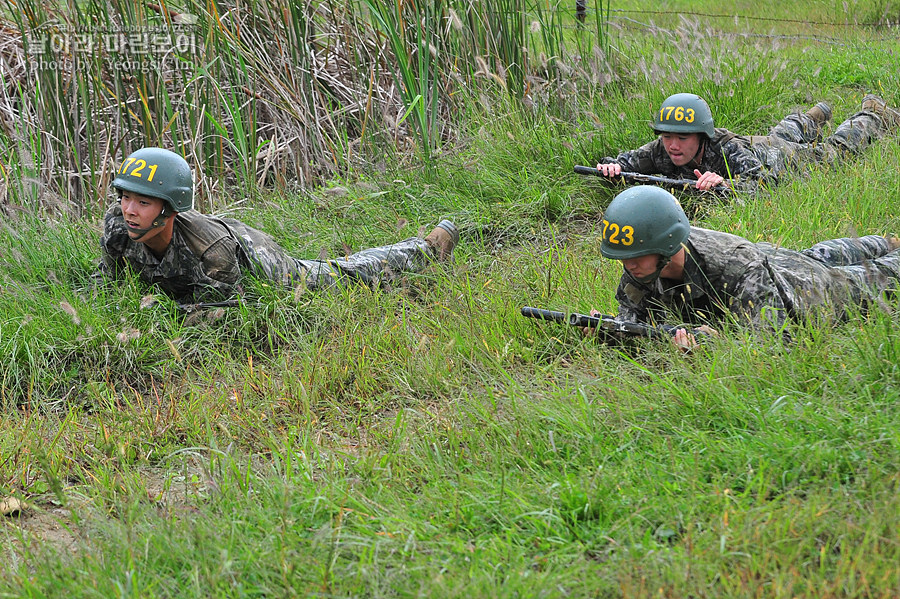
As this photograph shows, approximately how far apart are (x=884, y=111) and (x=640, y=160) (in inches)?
80.1

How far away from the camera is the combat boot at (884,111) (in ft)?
21.3

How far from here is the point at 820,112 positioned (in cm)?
684

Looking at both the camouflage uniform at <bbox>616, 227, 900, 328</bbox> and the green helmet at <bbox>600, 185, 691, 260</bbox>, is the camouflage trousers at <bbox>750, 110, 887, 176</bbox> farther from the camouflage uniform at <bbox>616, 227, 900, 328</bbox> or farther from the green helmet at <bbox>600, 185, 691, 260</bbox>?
the green helmet at <bbox>600, 185, 691, 260</bbox>

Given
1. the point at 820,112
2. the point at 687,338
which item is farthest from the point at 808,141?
the point at 687,338

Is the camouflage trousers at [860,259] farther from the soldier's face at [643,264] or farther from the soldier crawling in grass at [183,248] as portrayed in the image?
the soldier crawling in grass at [183,248]

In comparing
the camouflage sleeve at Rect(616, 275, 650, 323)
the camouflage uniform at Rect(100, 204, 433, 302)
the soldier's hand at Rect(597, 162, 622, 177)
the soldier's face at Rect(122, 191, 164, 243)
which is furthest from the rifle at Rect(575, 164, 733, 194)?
the soldier's face at Rect(122, 191, 164, 243)

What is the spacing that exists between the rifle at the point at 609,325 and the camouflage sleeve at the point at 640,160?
246 cm

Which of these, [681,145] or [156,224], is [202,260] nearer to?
[156,224]

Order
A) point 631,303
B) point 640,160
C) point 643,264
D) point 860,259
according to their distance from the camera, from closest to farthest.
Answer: point 643,264, point 631,303, point 860,259, point 640,160

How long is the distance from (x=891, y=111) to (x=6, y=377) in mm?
6033

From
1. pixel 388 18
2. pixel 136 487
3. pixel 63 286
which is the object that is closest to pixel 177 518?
pixel 136 487

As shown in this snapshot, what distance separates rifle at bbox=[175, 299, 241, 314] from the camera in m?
4.60

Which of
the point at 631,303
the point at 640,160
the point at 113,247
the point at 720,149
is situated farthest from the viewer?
the point at 640,160

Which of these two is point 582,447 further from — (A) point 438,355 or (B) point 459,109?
(B) point 459,109
